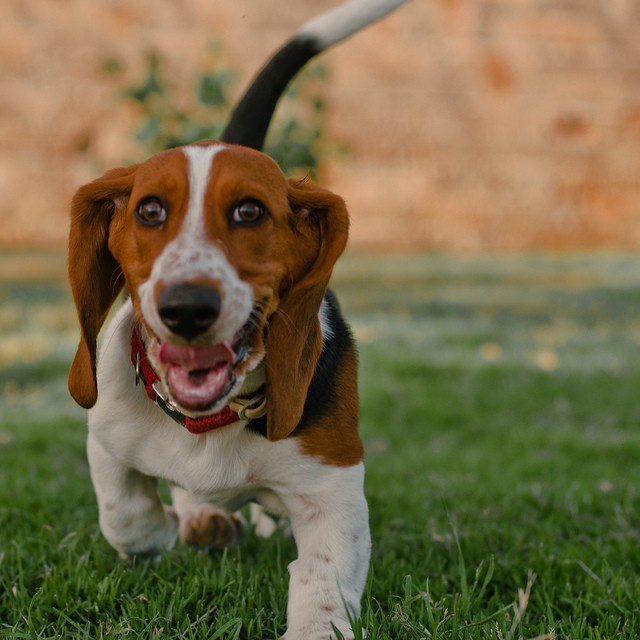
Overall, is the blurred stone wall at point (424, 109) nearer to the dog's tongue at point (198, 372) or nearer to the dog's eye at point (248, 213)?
the dog's eye at point (248, 213)

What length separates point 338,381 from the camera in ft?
7.84

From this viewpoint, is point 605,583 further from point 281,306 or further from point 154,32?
point 154,32

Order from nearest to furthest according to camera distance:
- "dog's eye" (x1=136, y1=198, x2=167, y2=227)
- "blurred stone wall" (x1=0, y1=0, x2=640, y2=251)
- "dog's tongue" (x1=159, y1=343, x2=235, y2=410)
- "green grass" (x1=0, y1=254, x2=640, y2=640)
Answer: "dog's tongue" (x1=159, y1=343, x2=235, y2=410), "dog's eye" (x1=136, y1=198, x2=167, y2=227), "green grass" (x1=0, y1=254, x2=640, y2=640), "blurred stone wall" (x1=0, y1=0, x2=640, y2=251)

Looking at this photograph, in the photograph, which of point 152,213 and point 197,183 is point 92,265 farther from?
point 197,183

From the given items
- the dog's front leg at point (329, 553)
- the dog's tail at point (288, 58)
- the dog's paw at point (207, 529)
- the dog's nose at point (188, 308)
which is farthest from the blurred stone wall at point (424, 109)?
the dog's nose at point (188, 308)

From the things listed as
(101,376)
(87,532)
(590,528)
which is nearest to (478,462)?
(590,528)

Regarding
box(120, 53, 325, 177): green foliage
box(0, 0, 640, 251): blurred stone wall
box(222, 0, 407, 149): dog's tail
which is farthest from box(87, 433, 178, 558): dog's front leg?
box(0, 0, 640, 251): blurred stone wall

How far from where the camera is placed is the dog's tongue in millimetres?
1934

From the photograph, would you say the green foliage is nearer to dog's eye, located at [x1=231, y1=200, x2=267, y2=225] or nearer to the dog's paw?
the dog's paw

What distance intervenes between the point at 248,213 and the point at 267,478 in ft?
2.35

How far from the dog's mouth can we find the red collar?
0.73 ft

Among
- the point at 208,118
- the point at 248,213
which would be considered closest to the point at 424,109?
the point at 208,118

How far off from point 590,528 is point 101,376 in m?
1.99

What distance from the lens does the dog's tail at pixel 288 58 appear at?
3418 millimetres
